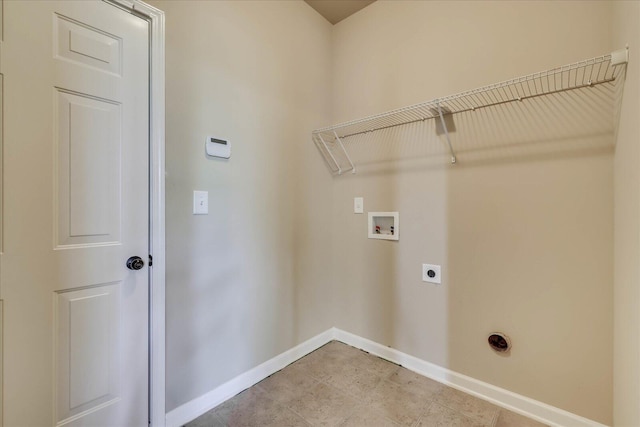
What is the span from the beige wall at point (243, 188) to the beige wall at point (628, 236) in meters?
1.69

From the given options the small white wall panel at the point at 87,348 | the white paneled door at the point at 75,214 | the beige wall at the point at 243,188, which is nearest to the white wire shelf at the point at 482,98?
the beige wall at the point at 243,188

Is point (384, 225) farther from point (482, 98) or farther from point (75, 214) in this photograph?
point (75, 214)

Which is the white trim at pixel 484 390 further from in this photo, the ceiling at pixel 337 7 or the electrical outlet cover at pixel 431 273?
the ceiling at pixel 337 7

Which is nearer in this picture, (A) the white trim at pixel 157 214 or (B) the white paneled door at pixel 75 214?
(B) the white paneled door at pixel 75 214

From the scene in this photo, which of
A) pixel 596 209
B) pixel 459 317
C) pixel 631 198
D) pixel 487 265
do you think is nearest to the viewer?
pixel 631 198

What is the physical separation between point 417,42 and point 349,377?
2.36 meters

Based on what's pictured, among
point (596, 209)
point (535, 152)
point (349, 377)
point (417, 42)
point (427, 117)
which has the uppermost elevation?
point (417, 42)

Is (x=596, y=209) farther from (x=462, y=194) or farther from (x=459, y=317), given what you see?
(x=459, y=317)

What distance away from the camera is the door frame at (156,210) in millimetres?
1311

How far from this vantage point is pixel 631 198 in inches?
37.9

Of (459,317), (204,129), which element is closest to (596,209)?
(459,317)

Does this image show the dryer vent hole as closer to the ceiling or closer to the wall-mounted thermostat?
the wall-mounted thermostat

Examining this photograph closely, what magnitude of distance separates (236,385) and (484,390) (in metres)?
1.50

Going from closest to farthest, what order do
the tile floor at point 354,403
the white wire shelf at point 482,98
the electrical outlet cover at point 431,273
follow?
the white wire shelf at point 482,98 < the tile floor at point 354,403 < the electrical outlet cover at point 431,273
